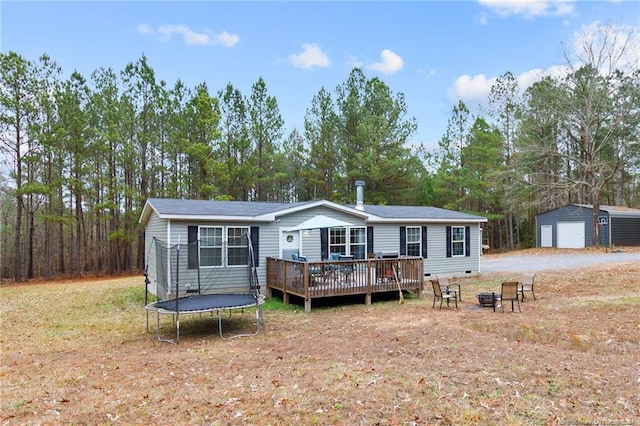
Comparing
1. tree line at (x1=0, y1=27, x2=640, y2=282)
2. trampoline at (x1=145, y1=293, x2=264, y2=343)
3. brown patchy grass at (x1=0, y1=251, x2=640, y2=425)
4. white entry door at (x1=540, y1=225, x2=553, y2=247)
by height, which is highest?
tree line at (x1=0, y1=27, x2=640, y2=282)

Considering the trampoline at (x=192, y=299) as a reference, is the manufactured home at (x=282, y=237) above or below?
above

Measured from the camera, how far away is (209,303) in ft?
27.8

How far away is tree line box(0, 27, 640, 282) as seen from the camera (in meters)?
19.8

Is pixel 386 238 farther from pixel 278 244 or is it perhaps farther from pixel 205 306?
pixel 205 306

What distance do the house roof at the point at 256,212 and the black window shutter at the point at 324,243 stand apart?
0.88 meters

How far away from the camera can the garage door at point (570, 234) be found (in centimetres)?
2573

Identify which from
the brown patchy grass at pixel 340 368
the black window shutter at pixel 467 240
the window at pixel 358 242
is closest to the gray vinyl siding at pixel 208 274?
the brown patchy grass at pixel 340 368

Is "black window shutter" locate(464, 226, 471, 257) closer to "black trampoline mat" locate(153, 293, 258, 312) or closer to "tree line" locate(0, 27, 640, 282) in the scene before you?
"tree line" locate(0, 27, 640, 282)

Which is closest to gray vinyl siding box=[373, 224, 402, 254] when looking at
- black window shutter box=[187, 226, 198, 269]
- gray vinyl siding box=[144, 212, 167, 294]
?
black window shutter box=[187, 226, 198, 269]

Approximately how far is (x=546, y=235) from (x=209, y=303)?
86.2 ft

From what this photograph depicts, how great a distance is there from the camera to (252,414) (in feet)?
13.3

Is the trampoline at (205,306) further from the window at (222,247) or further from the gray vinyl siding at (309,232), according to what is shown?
the gray vinyl siding at (309,232)

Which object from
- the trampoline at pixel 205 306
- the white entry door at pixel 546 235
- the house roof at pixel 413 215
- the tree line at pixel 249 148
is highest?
the tree line at pixel 249 148

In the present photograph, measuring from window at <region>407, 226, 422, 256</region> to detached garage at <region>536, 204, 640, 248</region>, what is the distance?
1639cm
